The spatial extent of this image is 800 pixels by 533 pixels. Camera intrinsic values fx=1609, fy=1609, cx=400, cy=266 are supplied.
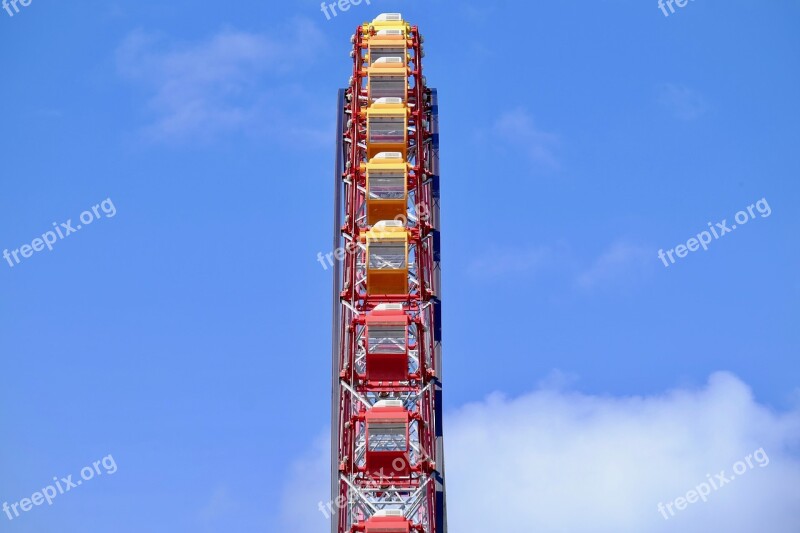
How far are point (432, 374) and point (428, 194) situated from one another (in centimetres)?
761

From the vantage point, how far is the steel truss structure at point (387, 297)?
5431 cm

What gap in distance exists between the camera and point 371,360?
56.0m

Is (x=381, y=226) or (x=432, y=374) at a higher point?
(x=381, y=226)

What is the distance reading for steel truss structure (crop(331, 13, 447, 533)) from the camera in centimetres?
5431

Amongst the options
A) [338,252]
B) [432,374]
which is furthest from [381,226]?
[432,374]

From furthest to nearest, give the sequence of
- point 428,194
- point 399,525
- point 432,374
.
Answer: point 428,194 < point 432,374 < point 399,525

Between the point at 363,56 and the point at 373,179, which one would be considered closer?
the point at 373,179

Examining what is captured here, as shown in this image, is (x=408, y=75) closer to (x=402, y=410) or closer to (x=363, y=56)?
(x=363, y=56)

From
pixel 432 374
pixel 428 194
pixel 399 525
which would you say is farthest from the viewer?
pixel 428 194

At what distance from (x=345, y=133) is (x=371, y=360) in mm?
9857

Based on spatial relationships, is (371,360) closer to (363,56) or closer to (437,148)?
(437,148)

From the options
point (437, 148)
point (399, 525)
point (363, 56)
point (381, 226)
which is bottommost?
point (399, 525)

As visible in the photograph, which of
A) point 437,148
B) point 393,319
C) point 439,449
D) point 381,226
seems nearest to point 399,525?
point 439,449

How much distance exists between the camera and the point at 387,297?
57656 millimetres
